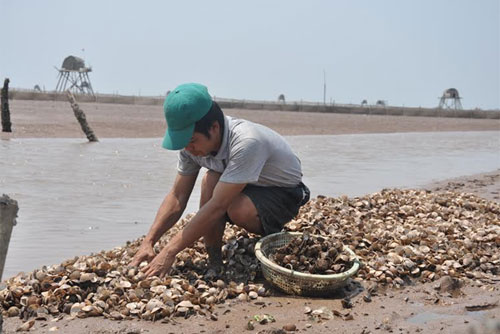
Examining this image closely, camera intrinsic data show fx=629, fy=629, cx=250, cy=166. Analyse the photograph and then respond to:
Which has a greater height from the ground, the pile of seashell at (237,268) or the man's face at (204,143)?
the man's face at (204,143)

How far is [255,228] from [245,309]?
0.74 m

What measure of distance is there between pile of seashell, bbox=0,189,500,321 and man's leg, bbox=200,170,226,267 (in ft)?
0.29

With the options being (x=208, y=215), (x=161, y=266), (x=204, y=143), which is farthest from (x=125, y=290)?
(x=204, y=143)

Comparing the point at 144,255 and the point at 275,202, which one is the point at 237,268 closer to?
the point at 275,202

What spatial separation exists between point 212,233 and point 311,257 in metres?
0.74

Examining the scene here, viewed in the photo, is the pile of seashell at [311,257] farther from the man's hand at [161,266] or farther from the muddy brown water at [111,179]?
the muddy brown water at [111,179]

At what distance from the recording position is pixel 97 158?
1264 centimetres

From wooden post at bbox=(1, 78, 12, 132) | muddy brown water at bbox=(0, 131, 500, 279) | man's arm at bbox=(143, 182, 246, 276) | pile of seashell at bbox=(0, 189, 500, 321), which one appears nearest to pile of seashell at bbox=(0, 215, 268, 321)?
pile of seashell at bbox=(0, 189, 500, 321)

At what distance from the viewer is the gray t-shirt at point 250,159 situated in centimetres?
389

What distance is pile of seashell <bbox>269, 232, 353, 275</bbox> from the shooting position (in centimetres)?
392

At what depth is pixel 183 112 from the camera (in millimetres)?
3740

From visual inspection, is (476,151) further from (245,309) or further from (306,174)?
(245,309)

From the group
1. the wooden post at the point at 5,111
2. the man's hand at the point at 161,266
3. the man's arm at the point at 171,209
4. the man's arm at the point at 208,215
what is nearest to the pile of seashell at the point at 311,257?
the man's arm at the point at 208,215

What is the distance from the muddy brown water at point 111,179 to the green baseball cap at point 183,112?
73.6 inches
